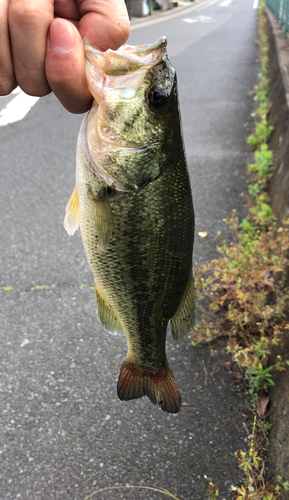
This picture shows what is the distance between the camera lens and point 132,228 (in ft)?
4.53

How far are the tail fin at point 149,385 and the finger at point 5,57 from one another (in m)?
1.17

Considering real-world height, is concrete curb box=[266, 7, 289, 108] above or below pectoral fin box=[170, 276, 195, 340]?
below

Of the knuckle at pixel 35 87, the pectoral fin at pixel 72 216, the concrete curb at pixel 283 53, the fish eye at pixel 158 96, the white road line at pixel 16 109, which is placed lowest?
the white road line at pixel 16 109

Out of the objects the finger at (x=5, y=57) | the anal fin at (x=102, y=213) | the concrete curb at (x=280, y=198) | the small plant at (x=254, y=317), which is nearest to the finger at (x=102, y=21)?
the finger at (x=5, y=57)

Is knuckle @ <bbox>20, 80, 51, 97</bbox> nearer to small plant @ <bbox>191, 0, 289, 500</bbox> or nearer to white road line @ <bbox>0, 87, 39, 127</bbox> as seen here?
small plant @ <bbox>191, 0, 289, 500</bbox>

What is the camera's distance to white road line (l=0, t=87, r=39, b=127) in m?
6.47

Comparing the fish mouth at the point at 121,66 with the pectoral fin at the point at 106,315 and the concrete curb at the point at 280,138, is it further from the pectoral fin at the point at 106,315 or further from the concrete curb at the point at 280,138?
the concrete curb at the point at 280,138

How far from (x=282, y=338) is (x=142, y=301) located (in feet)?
4.37

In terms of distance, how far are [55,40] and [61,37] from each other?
2 centimetres

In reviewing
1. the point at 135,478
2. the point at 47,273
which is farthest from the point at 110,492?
the point at 47,273

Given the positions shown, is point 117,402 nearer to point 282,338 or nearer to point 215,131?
point 282,338

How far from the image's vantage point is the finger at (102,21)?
121 cm

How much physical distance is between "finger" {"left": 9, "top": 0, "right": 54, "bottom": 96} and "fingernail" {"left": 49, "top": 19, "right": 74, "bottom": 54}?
0.03 m

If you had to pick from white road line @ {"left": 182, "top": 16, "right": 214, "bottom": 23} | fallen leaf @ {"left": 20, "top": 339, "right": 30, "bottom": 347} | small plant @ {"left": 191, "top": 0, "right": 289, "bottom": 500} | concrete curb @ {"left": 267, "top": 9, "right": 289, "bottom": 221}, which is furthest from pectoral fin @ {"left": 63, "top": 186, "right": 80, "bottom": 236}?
white road line @ {"left": 182, "top": 16, "right": 214, "bottom": 23}
